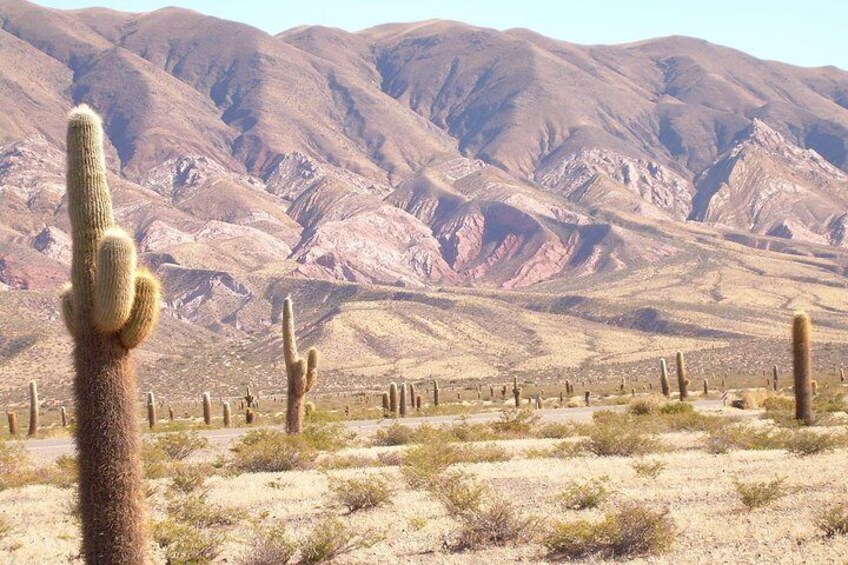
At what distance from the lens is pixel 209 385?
80.0 meters

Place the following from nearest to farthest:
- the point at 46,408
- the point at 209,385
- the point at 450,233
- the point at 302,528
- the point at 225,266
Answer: the point at 302,528, the point at 46,408, the point at 209,385, the point at 225,266, the point at 450,233

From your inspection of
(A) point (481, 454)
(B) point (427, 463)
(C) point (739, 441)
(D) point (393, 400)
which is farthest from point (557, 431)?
(D) point (393, 400)

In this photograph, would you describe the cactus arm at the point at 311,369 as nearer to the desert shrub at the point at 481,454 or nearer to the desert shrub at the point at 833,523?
the desert shrub at the point at 481,454

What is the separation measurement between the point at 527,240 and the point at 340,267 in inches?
1620

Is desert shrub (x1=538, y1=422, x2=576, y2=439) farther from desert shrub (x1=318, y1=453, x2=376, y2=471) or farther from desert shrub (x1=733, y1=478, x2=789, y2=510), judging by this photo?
desert shrub (x1=733, y1=478, x2=789, y2=510)

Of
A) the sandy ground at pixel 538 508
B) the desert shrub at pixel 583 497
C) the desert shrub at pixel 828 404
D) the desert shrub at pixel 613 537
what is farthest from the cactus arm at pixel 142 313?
the desert shrub at pixel 828 404

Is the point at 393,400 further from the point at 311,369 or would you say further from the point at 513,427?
the point at 513,427

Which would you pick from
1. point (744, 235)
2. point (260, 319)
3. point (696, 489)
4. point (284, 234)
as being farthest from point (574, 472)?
point (744, 235)

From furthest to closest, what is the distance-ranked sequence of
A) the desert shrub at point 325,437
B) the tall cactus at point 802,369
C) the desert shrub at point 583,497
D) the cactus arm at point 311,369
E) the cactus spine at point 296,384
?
the cactus arm at point 311,369
the cactus spine at point 296,384
the tall cactus at point 802,369
the desert shrub at point 325,437
the desert shrub at point 583,497

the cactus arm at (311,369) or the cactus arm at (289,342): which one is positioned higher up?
the cactus arm at (289,342)

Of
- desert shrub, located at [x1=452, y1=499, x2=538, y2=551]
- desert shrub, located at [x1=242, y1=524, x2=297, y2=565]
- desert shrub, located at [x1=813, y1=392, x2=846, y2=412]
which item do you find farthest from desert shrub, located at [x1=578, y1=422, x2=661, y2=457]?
desert shrub, located at [x1=813, y1=392, x2=846, y2=412]

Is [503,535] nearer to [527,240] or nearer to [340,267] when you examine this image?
[340,267]

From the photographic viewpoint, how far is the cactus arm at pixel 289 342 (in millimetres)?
27170

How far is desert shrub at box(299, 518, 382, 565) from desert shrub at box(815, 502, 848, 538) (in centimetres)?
518
